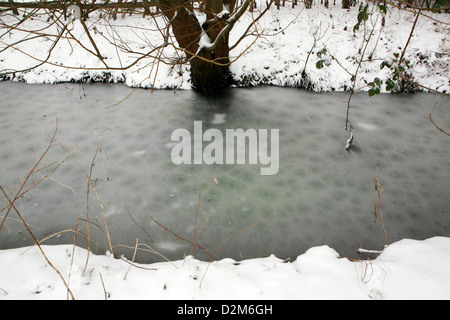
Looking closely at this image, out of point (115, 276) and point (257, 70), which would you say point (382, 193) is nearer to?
point (115, 276)

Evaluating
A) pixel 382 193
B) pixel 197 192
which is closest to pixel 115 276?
pixel 197 192

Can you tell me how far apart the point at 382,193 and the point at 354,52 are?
384cm

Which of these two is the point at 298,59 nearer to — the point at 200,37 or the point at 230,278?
the point at 200,37

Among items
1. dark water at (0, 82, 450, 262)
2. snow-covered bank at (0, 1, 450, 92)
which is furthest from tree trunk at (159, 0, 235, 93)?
dark water at (0, 82, 450, 262)

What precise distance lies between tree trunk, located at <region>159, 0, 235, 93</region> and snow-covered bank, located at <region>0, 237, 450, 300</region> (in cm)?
236

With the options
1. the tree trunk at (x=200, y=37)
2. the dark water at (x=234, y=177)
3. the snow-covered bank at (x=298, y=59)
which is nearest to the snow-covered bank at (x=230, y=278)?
the dark water at (x=234, y=177)

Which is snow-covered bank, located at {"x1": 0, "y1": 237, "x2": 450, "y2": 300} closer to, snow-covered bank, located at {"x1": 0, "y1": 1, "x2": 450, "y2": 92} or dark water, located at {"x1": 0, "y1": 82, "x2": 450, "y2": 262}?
dark water, located at {"x1": 0, "y1": 82, "x2": 450, "y2": 262}

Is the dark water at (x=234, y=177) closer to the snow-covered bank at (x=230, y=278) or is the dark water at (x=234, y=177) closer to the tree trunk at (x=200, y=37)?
the snow-covered bank at (x=230, y=278)

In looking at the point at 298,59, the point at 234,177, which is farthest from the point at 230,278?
the point at 298,59

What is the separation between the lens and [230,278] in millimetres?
1787

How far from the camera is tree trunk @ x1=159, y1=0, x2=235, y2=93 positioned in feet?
11.9

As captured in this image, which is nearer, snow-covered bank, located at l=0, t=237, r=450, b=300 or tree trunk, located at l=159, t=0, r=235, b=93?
snow-covered bank, located at l=0, t=237, r=450, b=300

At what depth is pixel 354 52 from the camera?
5516 mm

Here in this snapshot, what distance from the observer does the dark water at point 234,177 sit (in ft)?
8.18
